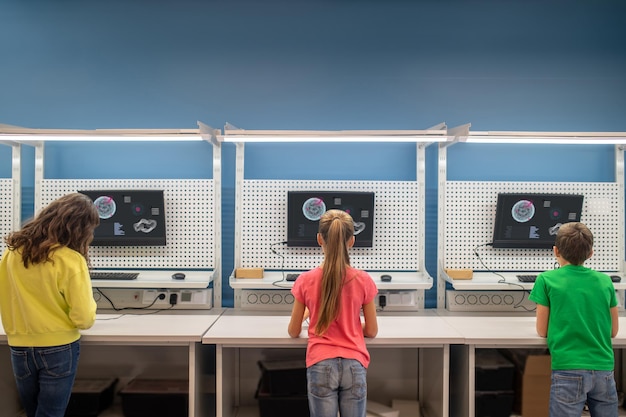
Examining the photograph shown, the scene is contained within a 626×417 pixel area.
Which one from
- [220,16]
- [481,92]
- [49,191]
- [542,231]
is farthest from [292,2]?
[542,231]

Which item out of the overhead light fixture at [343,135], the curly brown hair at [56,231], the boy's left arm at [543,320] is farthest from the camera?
the overhead light fixture at [343,135]

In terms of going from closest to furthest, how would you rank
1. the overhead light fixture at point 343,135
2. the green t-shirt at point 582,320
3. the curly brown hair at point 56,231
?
the curly brown hair at point 56,231 < the green t-shirt at point 582,320 < the overhead light fixture at point 343,135

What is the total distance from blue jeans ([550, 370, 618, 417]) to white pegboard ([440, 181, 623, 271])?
3.31 feet

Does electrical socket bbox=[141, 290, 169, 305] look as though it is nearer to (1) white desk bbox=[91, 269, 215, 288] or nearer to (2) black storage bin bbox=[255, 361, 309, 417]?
(1) white desk bbox=[91, 269, 215, 288]

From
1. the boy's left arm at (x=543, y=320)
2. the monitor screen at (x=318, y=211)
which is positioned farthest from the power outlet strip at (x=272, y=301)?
the boy's left arm at (x=543, y=320)

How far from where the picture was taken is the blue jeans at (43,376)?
1742mm

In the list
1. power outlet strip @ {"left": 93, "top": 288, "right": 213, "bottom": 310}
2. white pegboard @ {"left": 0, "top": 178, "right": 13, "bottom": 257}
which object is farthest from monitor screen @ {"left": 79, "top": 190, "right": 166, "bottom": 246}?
white pegboard @ {"left": 0, "top": 178, "right": 13, "bottom": 257}

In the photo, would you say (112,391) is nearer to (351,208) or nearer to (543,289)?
(351,208)

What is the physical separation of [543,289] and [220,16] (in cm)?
270

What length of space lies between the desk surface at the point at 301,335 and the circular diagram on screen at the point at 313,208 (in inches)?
26.8

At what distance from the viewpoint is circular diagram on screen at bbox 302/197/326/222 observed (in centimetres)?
266

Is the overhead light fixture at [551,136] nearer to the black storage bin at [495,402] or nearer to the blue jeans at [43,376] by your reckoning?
the black storage bin at [495,402]

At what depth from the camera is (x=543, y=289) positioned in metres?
1.91

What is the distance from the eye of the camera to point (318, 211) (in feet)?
8.72
